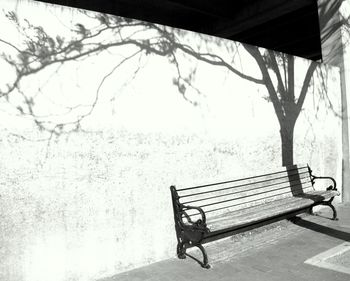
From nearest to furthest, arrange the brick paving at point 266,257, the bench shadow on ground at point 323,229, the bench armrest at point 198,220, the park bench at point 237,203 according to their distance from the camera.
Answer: the brick paving at point 266,257 < the bench armrest at point 198,220 < the park bench at point 237,203 < the bench shadow on ground at point 323,229

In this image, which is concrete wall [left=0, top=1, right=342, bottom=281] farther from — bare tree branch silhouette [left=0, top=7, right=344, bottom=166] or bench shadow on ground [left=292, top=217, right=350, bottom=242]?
bench shadow on ground [left=292, top=217, right=350, bottom=242]

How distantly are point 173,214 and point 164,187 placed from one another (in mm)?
394

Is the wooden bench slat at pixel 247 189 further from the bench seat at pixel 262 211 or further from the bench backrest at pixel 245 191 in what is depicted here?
the bench seat at pixel 262 211

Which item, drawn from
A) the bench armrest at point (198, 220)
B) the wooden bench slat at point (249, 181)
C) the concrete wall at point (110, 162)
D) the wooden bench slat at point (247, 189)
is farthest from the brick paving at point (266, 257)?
the wooden bench slat at point (249, 181)

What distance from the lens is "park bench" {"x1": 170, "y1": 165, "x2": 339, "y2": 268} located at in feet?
14.5

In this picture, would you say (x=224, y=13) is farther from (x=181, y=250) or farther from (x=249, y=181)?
(x=181, y=250)

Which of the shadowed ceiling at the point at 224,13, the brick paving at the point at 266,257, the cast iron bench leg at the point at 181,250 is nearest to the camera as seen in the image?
the brick paving at the point at 266,257

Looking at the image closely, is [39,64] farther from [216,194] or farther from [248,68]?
[248,68]

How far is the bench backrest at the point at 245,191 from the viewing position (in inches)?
188

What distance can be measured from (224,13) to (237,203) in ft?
24.1

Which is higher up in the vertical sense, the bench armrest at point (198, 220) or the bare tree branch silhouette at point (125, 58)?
the bare tree branch silhouette at point (125, 58)

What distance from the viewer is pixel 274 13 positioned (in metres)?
9.90

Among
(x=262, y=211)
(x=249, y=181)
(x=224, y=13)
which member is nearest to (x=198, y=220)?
(x=262, y=211)

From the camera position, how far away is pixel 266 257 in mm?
4461
